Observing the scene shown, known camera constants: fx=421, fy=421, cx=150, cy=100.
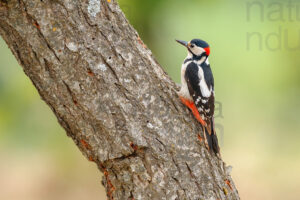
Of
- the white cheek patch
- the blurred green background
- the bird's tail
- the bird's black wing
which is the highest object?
the blurred green background

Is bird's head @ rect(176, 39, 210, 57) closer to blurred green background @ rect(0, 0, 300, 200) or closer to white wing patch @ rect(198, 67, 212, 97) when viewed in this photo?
white wing patch @ rect(198, 67, 212, 97)

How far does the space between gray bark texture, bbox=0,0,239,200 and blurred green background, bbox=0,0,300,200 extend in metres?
3.46

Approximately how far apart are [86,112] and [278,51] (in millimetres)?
4900

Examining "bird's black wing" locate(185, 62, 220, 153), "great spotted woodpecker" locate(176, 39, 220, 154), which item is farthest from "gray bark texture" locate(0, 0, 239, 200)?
"great spotted woodpecker" locate(176, 39, 220, 154)

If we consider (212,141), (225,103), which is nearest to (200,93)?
(212,141)

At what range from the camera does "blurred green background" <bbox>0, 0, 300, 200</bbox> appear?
18.9 feet

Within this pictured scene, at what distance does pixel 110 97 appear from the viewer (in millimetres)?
2164

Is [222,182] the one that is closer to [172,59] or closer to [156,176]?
[156,176]

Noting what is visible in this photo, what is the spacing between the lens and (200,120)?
2.43 m

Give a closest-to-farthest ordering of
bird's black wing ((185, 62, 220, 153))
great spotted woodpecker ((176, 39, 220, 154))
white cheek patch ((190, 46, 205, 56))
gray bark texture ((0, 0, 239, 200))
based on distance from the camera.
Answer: gray bark texture ((0, 0, 239, 200)), bird's black wing ((185, 62, 220, 153)), great spotted woodpecker ((176, 39, 220, 154)), white cheek patch ((190, 46, 205, 56))

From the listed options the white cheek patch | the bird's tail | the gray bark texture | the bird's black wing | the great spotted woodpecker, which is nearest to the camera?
the gray bark texture

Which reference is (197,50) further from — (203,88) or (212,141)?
(212,141)

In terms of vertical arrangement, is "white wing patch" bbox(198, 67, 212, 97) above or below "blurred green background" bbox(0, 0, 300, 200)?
below

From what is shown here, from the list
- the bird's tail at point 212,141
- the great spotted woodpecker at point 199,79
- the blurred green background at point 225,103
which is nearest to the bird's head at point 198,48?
the great spotted woodpecker at point 199,79
